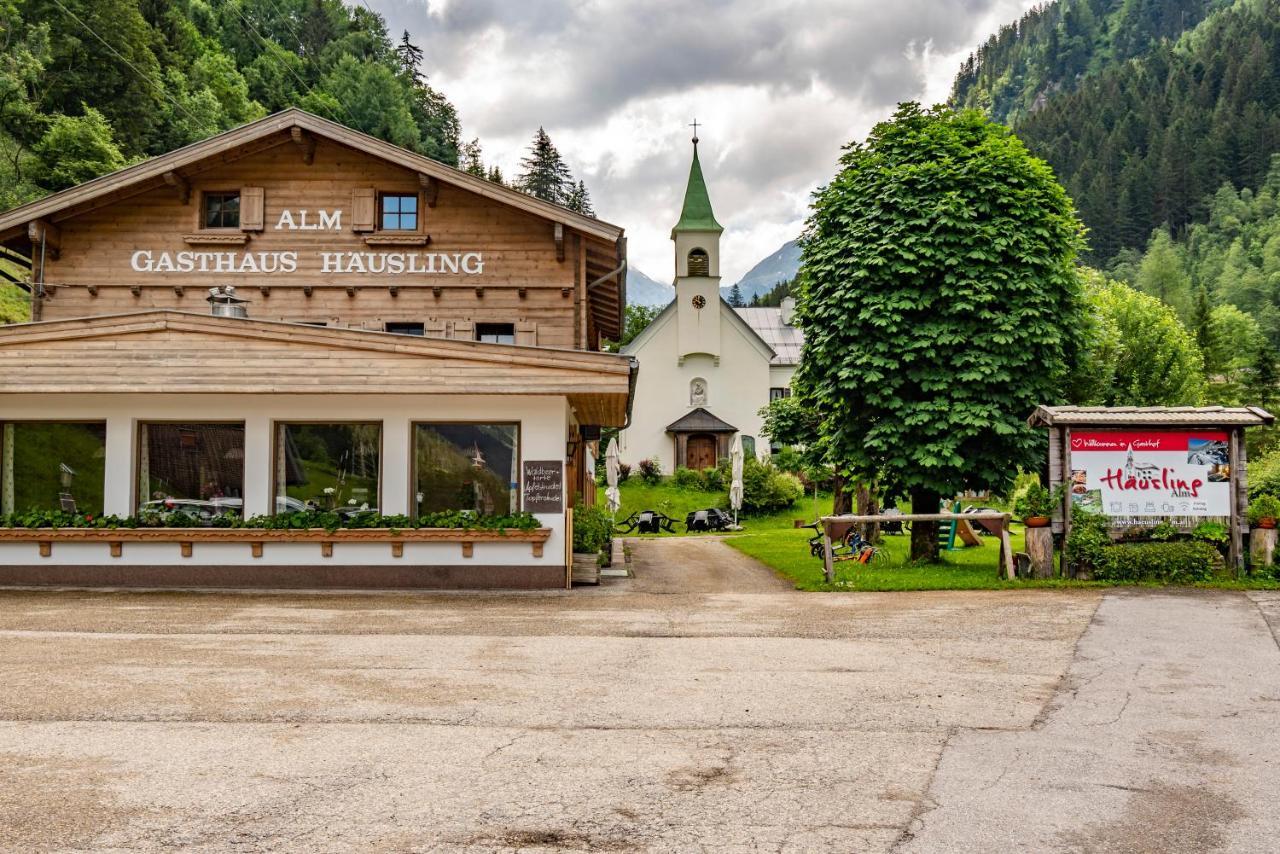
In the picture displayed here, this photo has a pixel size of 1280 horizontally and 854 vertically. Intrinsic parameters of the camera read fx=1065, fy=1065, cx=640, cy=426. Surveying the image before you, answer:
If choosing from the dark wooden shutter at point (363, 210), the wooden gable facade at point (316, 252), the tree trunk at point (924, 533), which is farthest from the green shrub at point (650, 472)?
the tree trunk at point (924, 533)

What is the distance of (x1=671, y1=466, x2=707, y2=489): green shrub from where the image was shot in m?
49.1

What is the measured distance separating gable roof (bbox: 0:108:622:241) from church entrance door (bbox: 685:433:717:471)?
1279 inches

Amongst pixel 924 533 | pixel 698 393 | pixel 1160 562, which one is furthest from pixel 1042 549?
pixel 698 393

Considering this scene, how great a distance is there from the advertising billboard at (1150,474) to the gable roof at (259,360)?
7.50 metres

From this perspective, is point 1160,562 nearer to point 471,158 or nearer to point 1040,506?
point 1040,506

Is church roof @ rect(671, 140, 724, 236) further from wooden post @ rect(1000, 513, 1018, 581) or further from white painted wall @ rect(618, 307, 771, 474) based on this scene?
wooden post @ rect(1000, 513, 1018, 581)

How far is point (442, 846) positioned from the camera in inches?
191

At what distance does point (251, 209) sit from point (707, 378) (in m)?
34.7

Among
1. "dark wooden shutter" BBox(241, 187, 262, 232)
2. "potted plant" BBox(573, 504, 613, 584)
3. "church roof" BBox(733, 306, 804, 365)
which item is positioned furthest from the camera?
"church roof" BBox(733, 306, 804, 365)

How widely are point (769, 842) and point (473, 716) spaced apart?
9.99 feet

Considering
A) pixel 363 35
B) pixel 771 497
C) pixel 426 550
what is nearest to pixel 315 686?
pixel 426 550

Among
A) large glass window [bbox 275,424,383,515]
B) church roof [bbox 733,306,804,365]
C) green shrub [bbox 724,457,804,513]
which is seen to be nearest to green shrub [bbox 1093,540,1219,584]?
large glass window [bbox 275,424,383,515]

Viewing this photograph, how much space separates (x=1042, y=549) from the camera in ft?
54.3

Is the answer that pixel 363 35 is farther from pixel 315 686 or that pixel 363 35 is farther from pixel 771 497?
pixel 315 686
